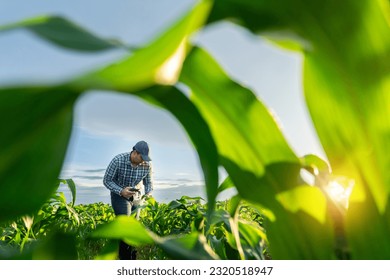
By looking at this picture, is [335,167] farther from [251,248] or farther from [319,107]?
[251,248]

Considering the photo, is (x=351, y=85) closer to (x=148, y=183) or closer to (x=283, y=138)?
(x=283, y=138)

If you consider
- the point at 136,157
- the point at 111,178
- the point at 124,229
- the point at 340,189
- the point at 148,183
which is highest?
the point at 340,189

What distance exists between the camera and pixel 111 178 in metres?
3.46

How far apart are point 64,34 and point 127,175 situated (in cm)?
331

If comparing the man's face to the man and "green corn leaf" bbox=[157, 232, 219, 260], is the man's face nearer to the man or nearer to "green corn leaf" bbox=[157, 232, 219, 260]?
the man

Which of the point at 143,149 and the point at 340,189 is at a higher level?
the point at 340,189

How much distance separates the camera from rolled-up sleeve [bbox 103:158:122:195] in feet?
11.2

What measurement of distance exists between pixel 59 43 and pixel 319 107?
0.71 feet

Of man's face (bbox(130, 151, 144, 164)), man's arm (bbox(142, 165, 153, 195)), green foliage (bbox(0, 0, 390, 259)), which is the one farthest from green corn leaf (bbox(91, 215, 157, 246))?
man's arm (bbox(142, 165, 153, 195))

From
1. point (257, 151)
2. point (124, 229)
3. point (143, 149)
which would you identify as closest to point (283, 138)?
point (257, 151)

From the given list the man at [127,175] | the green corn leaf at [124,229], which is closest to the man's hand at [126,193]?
the man at [127,175]

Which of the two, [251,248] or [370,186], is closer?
[370,186]
